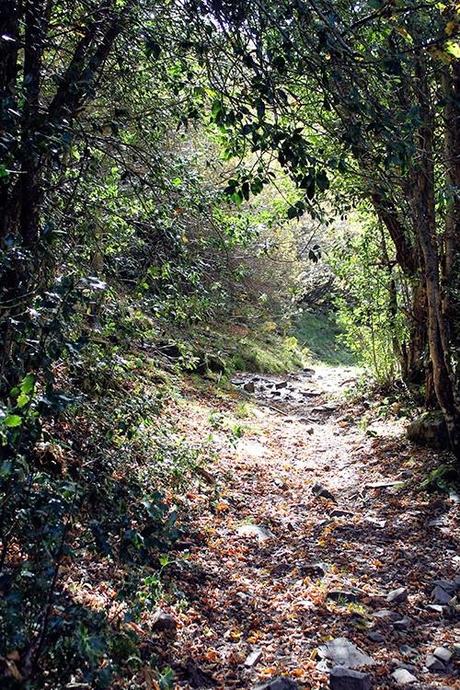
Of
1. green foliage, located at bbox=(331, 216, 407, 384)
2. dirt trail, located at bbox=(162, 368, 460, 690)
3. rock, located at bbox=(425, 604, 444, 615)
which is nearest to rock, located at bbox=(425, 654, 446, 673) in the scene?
dirt trail, located at bbox=(162, 368, 460, 690)

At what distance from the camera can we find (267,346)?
59.9 feet

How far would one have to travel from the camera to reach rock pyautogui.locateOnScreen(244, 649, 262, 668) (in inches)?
141

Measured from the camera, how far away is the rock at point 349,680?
129 inches

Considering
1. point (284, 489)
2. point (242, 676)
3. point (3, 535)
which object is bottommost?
point (242, 676)

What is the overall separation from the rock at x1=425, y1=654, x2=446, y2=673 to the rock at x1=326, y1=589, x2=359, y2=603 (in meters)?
0.83

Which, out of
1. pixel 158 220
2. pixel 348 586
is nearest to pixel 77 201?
pixel 158 220

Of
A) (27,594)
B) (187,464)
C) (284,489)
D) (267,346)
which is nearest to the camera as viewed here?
(27,594)

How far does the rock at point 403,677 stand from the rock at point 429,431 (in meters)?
4.17

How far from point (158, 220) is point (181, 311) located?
0.77m

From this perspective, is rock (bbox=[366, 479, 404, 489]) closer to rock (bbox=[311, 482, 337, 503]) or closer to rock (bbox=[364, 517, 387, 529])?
rock (bbox=[311, 482, 337, 503])

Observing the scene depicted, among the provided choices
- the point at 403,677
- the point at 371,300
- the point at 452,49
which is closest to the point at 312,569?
the point at 403,677

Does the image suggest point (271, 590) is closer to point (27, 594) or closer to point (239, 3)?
point (27, 594)

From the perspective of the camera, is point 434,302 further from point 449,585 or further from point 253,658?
point 253,658

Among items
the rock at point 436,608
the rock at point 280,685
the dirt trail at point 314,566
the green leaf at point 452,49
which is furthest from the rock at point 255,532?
the green leaf at point 452,49
